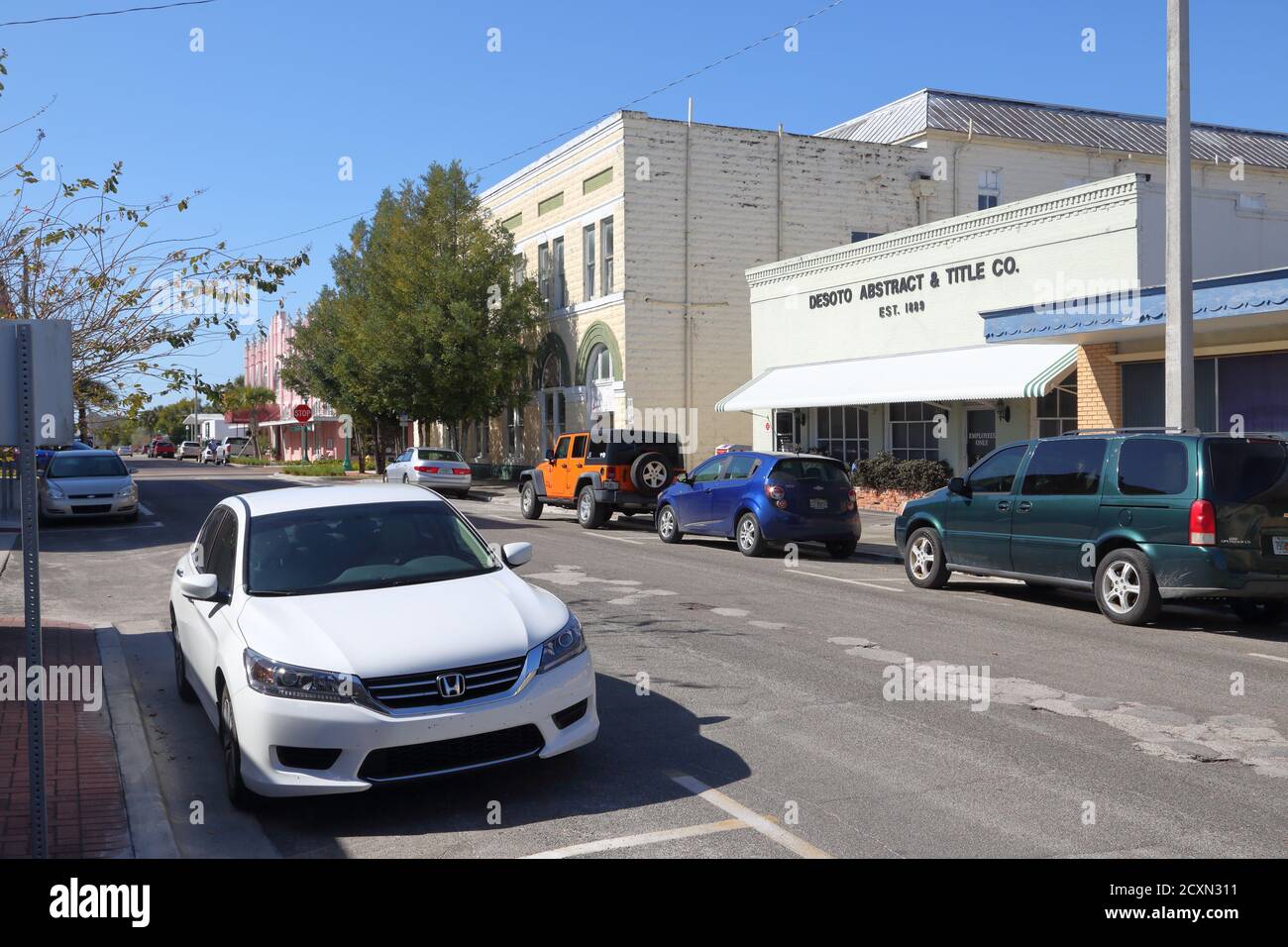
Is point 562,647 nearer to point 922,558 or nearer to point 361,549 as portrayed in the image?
point 361,549

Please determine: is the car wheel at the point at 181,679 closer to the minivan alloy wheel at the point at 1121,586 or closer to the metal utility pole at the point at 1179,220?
the minivan alloy wheel at the point at 1121,586

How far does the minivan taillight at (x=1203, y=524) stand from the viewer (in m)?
10.1

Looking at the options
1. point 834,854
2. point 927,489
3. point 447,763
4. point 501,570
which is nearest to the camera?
point 834,854

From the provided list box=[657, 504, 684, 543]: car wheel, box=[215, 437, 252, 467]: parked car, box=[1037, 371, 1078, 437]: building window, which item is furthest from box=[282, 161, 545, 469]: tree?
box=[215, 437, 252, 467]: parked car

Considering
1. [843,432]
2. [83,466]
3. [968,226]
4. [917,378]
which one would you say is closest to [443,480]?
[83,466]

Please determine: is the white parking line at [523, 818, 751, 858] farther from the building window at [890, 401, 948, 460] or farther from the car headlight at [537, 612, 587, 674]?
the building window at [890, 401, 948, 460]

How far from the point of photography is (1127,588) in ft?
35.4

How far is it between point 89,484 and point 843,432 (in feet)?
52.5

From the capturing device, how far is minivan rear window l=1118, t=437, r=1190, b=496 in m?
10.5

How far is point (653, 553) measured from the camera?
672 inches
